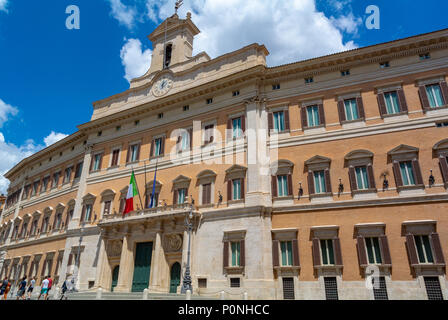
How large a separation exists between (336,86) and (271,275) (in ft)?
42.9

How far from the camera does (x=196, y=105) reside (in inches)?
1045

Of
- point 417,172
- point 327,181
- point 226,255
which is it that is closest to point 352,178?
point 327,181

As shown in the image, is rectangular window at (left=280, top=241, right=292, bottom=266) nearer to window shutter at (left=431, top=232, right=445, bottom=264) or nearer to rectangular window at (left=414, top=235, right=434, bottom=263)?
rectangular window at (left=414, top=235, right=434, bottom=263)

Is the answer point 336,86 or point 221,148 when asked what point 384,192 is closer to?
point 336,86

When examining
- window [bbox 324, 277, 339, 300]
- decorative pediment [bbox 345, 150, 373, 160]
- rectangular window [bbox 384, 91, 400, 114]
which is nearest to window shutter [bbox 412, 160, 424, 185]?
decorative pediment [bbox 345, 150, 373, 160]

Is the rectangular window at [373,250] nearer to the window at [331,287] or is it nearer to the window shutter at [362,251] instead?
the window shutter at [362,251]

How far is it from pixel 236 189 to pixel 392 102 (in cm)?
1143

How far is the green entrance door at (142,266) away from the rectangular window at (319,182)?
12.6m

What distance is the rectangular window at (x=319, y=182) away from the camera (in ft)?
65.7

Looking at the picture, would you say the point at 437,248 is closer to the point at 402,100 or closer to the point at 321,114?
the point at 402,100

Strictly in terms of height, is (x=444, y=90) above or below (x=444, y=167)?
above

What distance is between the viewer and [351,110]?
21156 millimetres

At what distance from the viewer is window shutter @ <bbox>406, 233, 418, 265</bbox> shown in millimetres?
16438
